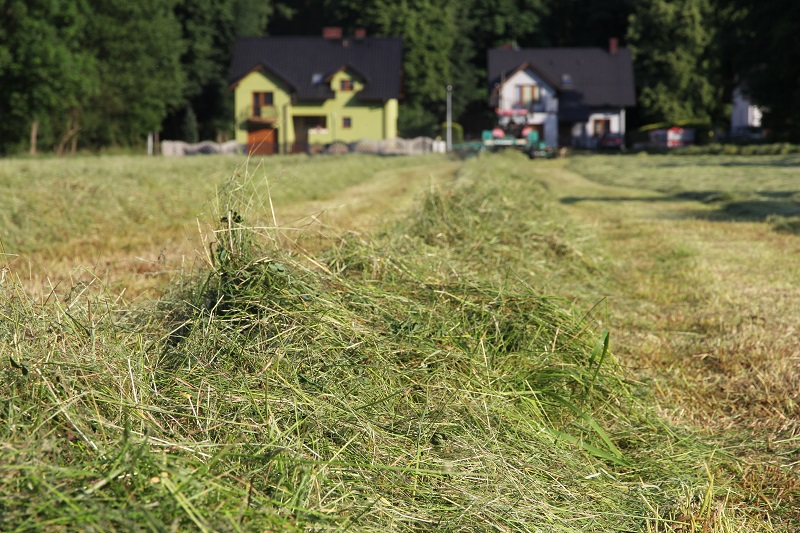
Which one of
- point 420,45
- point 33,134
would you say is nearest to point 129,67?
point 33,134

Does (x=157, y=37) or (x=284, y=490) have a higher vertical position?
(x=157, y=37)

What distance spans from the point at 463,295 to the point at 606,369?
30.5 inches

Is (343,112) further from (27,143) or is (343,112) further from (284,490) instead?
(284,490)

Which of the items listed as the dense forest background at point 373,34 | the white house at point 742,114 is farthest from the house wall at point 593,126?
the white house at point 742,114

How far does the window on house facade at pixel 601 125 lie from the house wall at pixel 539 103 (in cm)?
326

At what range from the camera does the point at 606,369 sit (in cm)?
367

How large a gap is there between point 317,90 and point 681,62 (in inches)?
946

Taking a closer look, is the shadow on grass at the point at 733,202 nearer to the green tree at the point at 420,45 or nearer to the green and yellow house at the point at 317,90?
the green and yellow house at the point at 317,90

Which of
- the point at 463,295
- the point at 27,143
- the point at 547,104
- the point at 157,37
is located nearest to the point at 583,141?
the point at 547,104

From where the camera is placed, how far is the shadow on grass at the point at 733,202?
11.1 metres

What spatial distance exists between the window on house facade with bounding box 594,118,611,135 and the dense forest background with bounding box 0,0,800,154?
3.23m

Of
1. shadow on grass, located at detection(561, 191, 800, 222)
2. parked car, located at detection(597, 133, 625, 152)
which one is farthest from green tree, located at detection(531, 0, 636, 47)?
shadow on grass, located at detection(561, 191, 800, 222)

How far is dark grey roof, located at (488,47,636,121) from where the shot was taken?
6041cm

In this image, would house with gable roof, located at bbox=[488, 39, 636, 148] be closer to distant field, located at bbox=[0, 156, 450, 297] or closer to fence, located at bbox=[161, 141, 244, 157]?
fence, located at bbox=[161, 141, 244, 157]
